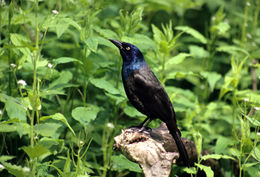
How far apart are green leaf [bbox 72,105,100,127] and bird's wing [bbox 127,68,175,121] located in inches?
19.4

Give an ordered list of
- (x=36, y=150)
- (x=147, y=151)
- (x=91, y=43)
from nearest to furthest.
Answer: (x=36, y=150) → (x=147, y=151) → (x=91, y=43)

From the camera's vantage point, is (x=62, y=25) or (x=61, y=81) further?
(x=61, y=81)

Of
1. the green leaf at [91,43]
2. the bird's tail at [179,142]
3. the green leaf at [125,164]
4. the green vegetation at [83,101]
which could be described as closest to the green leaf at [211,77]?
the green vegetation at [83,101]

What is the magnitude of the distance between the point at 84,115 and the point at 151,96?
0.72 metres

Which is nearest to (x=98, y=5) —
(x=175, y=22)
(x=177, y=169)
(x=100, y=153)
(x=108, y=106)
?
(x=108, y=106)

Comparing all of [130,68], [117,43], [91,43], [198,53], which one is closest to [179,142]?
[130,68]

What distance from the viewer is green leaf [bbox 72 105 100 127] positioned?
3.60 m

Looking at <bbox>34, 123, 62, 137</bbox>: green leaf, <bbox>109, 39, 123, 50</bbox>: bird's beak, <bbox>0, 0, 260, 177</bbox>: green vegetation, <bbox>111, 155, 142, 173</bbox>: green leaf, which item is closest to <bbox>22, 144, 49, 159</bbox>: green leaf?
<bbox>0, 0, 260, 177</bbox>: green vegetation

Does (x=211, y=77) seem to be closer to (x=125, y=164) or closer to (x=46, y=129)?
(x=125, y=164)

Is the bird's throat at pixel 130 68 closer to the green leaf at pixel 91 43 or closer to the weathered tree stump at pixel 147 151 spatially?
the green leaf at pixel 91 43

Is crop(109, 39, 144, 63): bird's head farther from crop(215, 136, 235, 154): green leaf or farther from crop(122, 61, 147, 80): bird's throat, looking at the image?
crop(215, 136, 235, 154): green leaf

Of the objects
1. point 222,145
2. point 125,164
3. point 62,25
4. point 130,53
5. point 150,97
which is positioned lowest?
point 125,164

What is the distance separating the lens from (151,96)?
3.66 metres

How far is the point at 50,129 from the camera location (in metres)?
2.99
